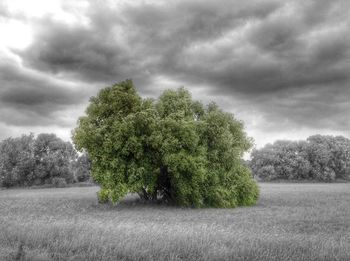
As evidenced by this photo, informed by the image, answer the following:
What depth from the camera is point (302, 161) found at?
4739 inches

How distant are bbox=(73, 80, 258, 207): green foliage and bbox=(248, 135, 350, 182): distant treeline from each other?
87.9 metres

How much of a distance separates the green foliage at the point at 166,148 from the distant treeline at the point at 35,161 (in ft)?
216

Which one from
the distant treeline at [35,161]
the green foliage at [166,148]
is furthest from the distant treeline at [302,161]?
the green foliage at [166,148]

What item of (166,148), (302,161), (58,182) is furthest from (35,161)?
(302,161)

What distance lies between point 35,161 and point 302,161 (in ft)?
251

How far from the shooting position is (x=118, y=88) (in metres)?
35.2

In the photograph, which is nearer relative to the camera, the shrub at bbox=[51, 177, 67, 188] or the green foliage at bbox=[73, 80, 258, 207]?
the green foliage at bbox=[73, 80, 258, 207]

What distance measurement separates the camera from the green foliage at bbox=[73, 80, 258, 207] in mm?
32094

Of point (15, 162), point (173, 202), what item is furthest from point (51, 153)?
point (173, 202)

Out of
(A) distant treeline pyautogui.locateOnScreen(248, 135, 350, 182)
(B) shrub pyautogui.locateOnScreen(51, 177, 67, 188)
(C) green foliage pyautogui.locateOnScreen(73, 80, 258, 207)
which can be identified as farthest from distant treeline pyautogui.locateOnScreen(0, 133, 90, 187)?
(C) green foliage pyautogui.locateOnScreen(73, 80, 258, 207)

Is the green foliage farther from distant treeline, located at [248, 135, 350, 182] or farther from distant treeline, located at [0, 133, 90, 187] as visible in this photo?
distant treeline, located at [248, 135, 350, 182]

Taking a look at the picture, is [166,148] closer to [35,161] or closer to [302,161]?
[35,161]

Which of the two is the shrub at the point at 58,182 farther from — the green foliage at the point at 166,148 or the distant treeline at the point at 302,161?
the green foliage at the point at 166,148

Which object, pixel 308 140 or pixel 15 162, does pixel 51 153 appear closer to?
pixel 15 162
